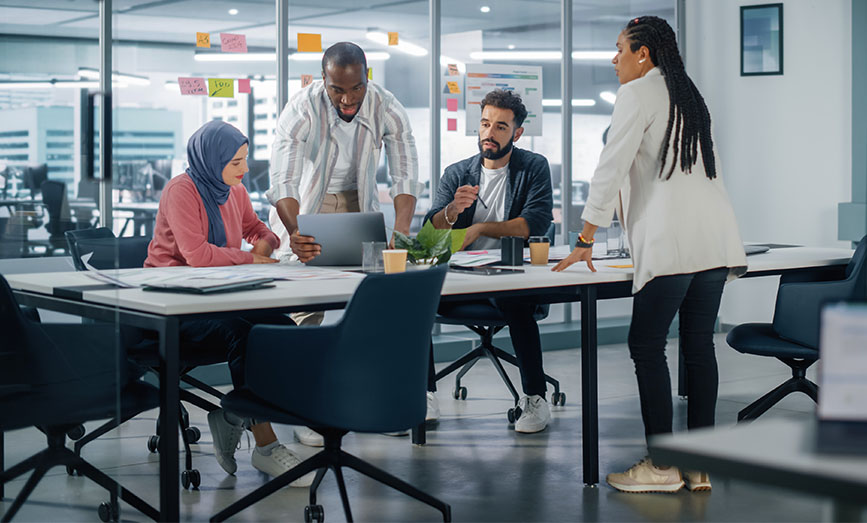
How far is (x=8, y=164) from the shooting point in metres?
2.77

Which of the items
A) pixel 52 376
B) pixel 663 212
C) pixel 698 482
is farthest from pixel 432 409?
pixel 52 376

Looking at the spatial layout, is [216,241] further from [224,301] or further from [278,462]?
[224,301]

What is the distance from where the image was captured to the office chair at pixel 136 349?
298 centimetres

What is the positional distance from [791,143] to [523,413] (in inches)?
135

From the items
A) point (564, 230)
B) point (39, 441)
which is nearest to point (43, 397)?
point (39, 441)

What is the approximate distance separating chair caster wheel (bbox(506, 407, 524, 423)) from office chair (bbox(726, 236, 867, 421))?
0.92 meters

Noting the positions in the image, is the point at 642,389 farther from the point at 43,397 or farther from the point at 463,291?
the point at 43,397

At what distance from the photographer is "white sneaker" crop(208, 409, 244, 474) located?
141 inches

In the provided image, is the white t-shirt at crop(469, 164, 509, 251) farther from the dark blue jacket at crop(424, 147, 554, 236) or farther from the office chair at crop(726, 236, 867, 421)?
the office chair at crop(726, 236, 867, 421)

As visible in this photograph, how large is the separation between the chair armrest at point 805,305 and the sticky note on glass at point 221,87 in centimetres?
300

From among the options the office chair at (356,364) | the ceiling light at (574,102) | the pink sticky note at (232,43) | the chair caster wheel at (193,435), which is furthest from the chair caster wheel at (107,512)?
the ceiling light at (574,102)

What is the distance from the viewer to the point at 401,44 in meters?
6.09

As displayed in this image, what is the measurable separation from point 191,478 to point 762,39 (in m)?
4.98

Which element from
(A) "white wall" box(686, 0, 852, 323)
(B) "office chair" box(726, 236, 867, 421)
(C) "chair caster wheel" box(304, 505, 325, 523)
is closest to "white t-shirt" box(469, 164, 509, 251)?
(B) "office chair" box(726, 236, 867, 421)
